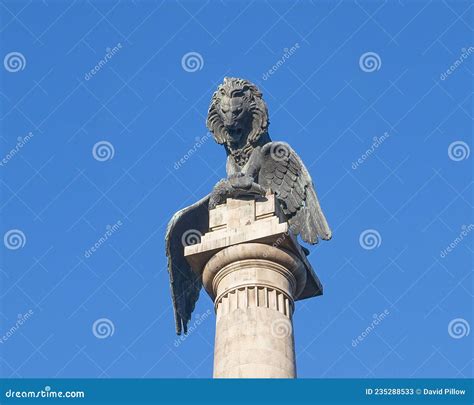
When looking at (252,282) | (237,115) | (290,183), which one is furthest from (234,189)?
(252,282)

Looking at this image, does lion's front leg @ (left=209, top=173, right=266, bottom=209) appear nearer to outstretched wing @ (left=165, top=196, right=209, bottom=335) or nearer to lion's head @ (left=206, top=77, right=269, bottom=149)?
outstretched wing @ (left=165, top=196, right=209, bottom=335)

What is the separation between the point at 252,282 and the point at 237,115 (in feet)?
16.0

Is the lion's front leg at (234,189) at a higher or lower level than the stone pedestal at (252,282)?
higher

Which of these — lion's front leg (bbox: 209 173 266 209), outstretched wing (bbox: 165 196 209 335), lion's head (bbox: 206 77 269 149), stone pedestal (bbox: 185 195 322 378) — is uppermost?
lion's head (bbox: 206 77 269 149)

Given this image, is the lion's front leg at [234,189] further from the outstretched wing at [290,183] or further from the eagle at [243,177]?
the outstretched wing at [290,183]

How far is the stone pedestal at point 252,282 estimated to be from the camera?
76.1 ft

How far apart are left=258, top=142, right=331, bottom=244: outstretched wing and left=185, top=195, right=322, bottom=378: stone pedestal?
1238mm

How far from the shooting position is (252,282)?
2444 centimetres

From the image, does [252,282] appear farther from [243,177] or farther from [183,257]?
[183,257]

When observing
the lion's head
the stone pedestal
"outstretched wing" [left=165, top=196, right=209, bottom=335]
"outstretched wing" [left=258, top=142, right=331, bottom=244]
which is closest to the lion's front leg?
the stone pedestal

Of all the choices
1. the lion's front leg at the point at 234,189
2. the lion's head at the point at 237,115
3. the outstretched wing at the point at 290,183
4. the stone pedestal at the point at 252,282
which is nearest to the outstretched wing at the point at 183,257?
the lion's front leg at the point at 234,189

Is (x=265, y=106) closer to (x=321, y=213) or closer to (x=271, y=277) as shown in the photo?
(x=321, y=213)

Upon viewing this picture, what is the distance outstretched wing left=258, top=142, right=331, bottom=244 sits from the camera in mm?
27094
